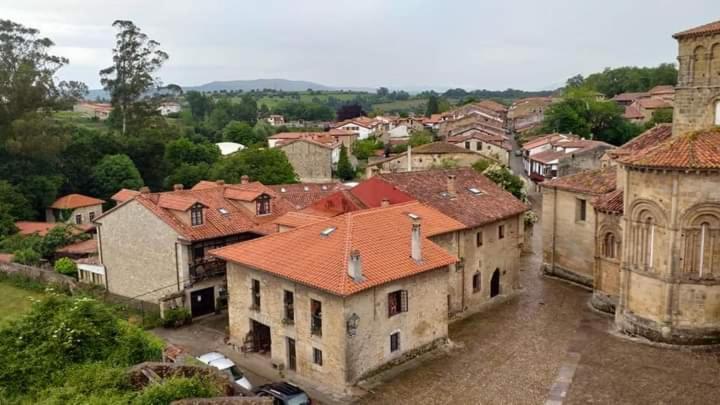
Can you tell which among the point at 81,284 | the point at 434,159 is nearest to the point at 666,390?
the point at 81,284

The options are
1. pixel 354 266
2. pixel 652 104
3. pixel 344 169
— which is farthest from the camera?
pixel 652 104

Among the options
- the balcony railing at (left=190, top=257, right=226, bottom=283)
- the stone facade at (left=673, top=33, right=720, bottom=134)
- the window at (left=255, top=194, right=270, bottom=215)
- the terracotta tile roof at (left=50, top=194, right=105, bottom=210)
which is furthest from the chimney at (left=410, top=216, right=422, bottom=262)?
the terracotta tile roof at (left=50, top=194, right=105, bottom=210)

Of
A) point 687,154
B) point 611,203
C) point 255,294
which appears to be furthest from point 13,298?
point 687,154

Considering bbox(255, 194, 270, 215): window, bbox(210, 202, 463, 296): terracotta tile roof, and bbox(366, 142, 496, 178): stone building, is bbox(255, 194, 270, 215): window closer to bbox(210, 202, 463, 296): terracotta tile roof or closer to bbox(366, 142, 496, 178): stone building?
bbox(210, 202, 463, 296): terracotta tile roof

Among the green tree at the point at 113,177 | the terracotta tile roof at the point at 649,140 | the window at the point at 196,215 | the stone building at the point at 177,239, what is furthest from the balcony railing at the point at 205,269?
the green tree at the point at 113,177

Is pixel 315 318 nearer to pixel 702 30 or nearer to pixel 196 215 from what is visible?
pixel 196 215
